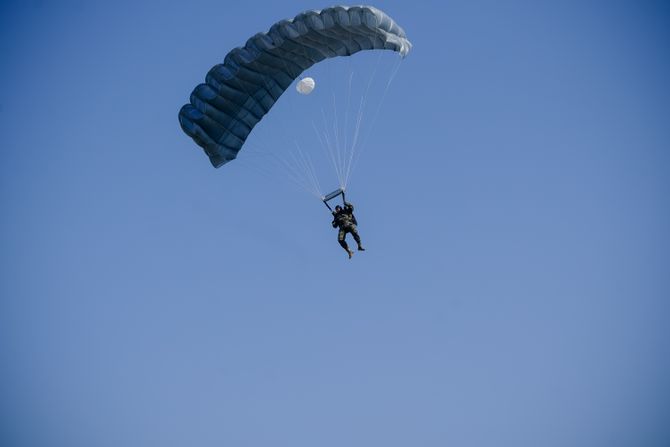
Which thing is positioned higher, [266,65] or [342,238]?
[266,65]

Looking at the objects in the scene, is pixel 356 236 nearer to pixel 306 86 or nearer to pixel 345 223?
pixel 345 223

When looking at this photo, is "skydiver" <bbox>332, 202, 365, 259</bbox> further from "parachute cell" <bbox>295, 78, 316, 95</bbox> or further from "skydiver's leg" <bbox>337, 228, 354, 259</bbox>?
"parachute cell" <bbox>295, 78, 316, 95</bbox>

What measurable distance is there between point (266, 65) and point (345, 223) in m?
4.07

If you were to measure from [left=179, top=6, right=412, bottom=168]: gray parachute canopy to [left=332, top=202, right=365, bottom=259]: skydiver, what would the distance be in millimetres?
3155

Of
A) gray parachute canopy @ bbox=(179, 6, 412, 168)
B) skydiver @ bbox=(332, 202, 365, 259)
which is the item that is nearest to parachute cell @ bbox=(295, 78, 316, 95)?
gray parachute canopy @ bbox=(179, 6, 412, 168)

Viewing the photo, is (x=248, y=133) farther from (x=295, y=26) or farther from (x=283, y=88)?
(x=295, y=26)

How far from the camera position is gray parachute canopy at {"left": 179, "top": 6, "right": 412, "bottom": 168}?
18344 millimetres

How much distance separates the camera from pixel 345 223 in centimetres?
1933

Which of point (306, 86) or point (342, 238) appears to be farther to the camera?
point (306, 86)

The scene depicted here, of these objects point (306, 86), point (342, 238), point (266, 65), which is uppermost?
point (266, 65)

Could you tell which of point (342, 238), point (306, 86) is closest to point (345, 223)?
point (342, 238)

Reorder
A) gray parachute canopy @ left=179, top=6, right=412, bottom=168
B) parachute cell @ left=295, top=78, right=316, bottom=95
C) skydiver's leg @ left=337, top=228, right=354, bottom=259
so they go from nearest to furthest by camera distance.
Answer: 1. gray parachute canopy @ left=179, top=6, right=412, bottom=168
2. skydiver's leg @ left=337, top=228, right=354, bottom=259
3. parachute cell @ left=295, top=78, right=316, bottom=95

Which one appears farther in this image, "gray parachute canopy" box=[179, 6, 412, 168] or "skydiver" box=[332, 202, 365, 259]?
A: "skydiver" box=[332, 202, 365, 259]

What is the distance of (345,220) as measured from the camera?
19.4 m
